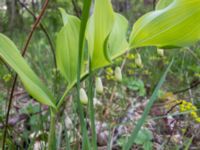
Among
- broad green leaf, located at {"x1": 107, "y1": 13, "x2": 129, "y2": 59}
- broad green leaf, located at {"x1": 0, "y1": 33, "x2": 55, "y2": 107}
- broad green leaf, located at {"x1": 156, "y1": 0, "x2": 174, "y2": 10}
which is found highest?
broad green leaf, located at {"x1": 156, "y1": 0, "x2": 174, "y2": 10}

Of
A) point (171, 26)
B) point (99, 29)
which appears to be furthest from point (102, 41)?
point (171, 26)

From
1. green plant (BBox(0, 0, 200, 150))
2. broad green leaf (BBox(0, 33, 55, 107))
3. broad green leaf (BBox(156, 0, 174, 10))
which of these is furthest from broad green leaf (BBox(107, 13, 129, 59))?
broad green leaf (BBox(0, 33, 55, 107))

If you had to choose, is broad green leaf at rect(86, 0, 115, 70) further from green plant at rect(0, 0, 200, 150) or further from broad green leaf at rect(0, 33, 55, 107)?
broad green leaf at rect(0, 33, 55, 107)

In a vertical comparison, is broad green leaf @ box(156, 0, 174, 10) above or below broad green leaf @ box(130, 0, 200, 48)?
above

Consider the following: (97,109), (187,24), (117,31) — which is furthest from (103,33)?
(97,109)

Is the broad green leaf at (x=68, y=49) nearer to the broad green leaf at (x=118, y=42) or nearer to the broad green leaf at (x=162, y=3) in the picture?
the broad green leaf at (x=118, y=42)

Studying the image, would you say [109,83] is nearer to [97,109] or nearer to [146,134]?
[97,109]

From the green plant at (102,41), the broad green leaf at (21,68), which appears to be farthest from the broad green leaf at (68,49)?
the broad green leaf at (21,68)
